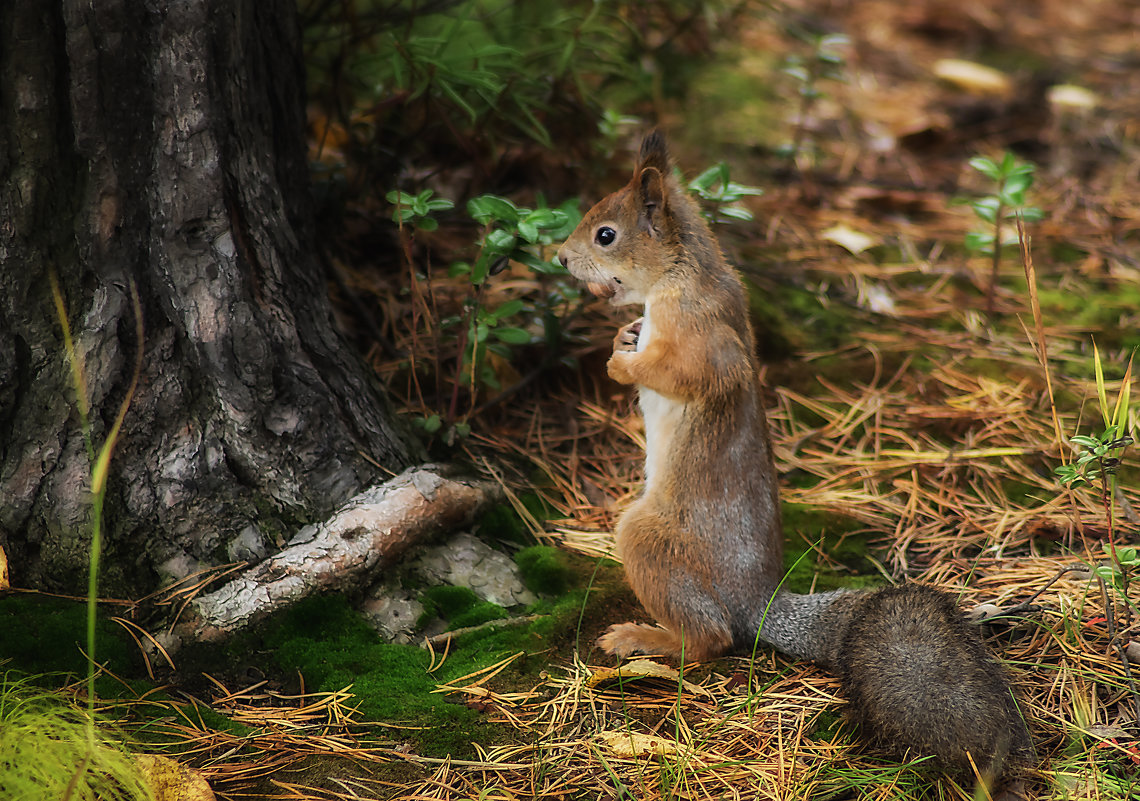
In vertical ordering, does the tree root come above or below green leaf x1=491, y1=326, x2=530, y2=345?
below

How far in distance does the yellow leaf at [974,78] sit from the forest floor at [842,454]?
0.08 ft

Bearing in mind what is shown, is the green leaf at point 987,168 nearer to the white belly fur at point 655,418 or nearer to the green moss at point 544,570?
the white belly fur at point 655,418

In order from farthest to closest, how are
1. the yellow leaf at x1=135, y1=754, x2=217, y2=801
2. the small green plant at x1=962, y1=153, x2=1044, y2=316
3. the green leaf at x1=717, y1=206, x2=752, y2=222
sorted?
the small green plant at x1=962, y1=153, x2=1044, y2=316
the green leaf at x1=717, y1=206, x2=752, y2=222
the yellow leaf at x1=135, y1=754, x2=217, y2=801

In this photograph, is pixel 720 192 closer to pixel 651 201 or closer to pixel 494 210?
pixel 651 201

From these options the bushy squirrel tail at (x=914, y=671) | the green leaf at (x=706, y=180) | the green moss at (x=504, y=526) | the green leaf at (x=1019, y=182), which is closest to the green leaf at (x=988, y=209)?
the green leaf at (x=1019, y=182)

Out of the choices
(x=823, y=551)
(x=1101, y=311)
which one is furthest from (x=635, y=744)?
(x=1101, y=311)

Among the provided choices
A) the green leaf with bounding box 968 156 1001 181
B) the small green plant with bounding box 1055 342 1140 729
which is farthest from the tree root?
the green leaf with bounding box 968 156 1001 181

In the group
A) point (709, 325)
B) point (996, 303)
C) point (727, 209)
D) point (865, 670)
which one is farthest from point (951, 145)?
point (865, 670)

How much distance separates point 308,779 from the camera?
191 cm

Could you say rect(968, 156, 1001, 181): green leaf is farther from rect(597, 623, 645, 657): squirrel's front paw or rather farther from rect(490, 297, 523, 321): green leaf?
rect(597, 623, 645, 657): squirrel's front paw

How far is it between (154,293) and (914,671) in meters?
1.93

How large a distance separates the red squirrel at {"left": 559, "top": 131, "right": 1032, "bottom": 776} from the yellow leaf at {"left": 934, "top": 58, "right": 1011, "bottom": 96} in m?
3.54

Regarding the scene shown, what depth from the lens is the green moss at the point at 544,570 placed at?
8.59ft

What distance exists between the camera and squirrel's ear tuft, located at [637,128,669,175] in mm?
2723
